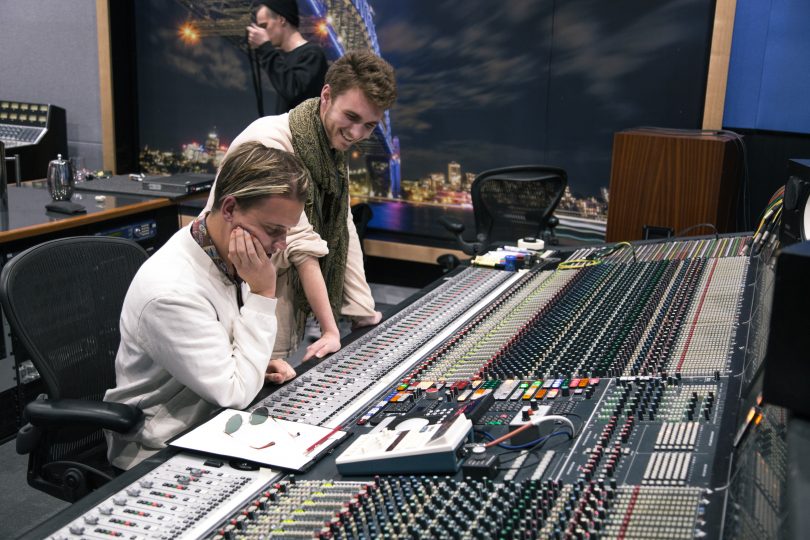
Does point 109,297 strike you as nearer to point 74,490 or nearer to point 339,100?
point 74,490

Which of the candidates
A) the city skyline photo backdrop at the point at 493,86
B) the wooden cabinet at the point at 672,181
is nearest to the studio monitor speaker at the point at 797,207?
the wooden cabinet at the point at 672,181

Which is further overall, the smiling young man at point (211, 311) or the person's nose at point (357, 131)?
the person's nose at point (357, 131)

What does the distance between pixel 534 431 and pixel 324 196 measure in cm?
117

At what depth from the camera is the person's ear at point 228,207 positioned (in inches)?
64.2

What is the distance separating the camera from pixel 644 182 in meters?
3.79

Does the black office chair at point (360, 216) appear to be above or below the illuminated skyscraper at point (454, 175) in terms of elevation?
below

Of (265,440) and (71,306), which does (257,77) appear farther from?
(265,440)

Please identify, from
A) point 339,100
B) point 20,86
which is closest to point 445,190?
point 339,100

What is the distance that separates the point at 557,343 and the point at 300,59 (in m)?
2.33

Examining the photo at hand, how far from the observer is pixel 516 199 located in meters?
4.16

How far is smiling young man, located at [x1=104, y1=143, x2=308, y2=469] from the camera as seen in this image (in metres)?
1.58

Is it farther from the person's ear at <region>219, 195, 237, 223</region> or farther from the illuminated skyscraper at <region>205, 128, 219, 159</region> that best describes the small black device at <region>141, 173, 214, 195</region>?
the person's ear at <region>219, 195, 237, 223</region>

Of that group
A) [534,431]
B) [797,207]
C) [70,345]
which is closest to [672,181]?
[797,207]

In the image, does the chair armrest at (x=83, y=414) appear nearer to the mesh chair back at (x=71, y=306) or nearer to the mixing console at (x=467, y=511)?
the mesh chair back at (x=71, y=306)
